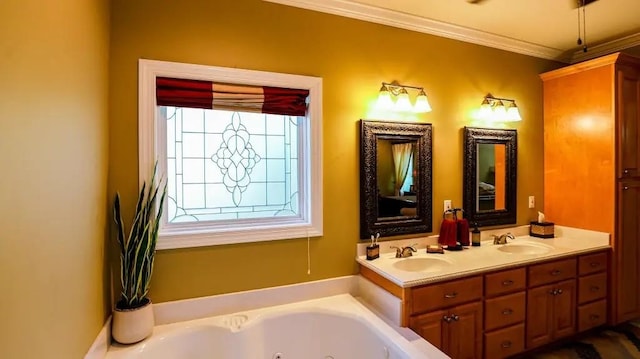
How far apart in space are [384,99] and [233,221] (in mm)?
1388

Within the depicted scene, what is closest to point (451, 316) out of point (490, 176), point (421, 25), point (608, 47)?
point (490, 176)

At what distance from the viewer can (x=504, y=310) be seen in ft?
7.32

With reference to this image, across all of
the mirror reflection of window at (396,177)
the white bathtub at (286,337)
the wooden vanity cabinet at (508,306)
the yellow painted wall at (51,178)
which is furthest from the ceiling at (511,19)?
the white bathtub at (286,337)

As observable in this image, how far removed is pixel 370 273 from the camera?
229 cm

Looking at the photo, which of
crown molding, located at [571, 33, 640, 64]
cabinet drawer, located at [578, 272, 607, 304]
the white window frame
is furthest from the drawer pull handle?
crown molding, located at [571, 33, 640, 64]

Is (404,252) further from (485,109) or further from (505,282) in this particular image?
(485,109)

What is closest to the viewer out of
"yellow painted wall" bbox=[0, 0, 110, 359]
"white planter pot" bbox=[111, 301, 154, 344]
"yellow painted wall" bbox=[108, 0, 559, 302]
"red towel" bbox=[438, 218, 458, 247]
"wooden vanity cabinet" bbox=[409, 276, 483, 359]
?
"yellow painted wall" bbox=[0, 0, 110, 359]

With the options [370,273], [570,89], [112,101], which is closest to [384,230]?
[370,273]

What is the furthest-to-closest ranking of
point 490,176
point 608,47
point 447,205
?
1. point 608,47
2. point 490,176
3. point 447,205

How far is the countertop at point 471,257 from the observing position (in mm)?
2041

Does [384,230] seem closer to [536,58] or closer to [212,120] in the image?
[212,120]

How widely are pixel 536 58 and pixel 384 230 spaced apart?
7.81 ft

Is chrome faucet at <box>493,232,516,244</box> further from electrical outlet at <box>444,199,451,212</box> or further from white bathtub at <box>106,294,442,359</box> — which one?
white bathtub at <box>106,294,442,359</box>

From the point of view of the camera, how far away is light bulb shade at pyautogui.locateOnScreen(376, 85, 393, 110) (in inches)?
94.6
